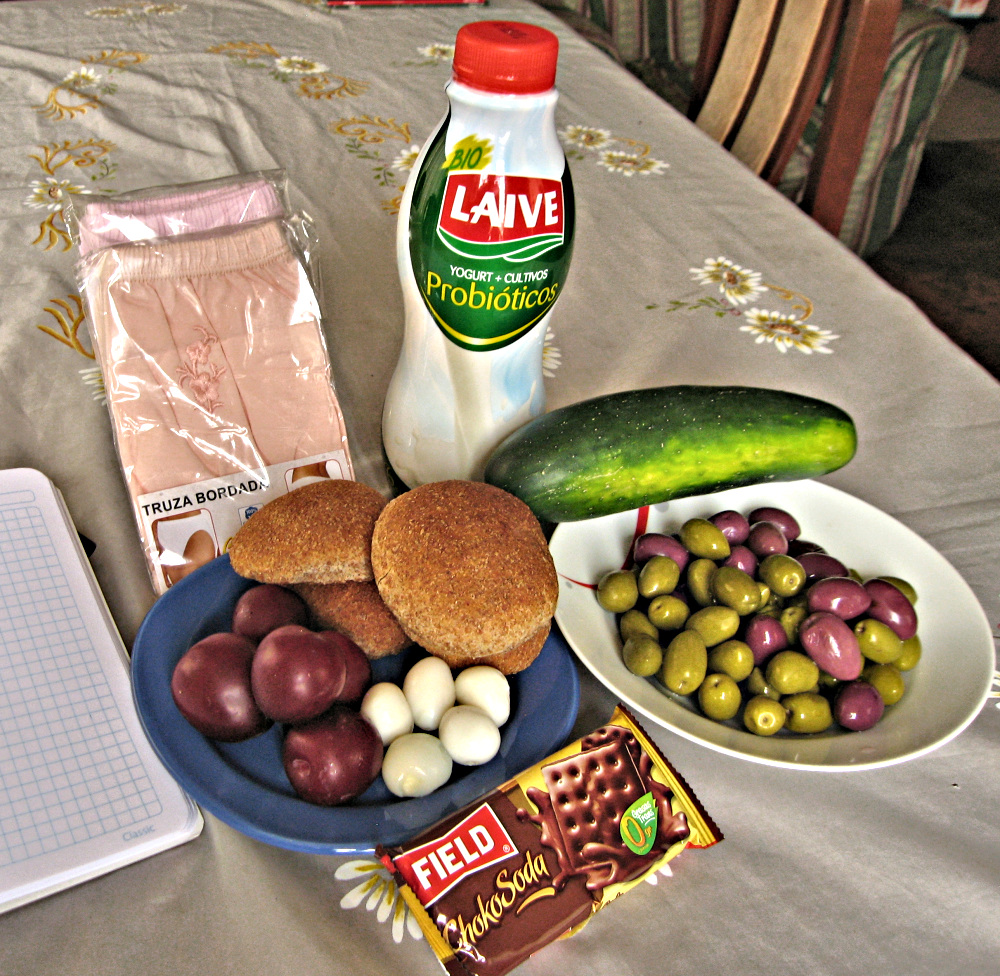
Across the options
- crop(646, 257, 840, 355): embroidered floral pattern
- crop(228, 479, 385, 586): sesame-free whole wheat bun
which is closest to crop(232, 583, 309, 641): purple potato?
crop(228, 479, 385, 586): sesame-free whole wheat bun

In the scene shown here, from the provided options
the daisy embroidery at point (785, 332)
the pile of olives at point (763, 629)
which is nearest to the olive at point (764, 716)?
the pile of olives at point (763, 629)

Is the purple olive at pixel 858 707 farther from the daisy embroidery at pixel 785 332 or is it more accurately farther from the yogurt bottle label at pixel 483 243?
the daisy embroidery at pixel 785 332

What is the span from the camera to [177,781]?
0.38m

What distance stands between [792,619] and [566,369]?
1.19 ft

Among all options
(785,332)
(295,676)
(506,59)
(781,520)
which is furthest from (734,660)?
(785,332)

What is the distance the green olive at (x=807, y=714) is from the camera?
0.43 meters

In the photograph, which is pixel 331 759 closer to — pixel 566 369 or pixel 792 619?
pixel 792 619

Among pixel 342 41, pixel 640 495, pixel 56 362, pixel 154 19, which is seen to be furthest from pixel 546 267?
pixel 154 19

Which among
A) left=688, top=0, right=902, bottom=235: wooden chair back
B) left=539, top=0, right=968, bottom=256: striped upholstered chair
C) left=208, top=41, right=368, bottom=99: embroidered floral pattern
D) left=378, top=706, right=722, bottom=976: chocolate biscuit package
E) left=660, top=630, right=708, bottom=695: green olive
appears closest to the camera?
left=378, top=706, right=722, bottom=976: chocolate biscuit package

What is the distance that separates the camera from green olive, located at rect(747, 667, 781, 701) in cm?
45

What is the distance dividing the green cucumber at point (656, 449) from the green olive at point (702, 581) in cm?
6

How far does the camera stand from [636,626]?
47 centimetres

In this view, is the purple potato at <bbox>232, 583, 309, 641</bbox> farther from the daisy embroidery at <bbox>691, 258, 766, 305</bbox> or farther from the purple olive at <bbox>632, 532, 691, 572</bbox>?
the daisy embroidery at <bbox>691, 258, 766, 305</bbox>

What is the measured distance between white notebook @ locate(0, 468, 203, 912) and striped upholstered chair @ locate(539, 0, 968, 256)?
1321 millimetres
